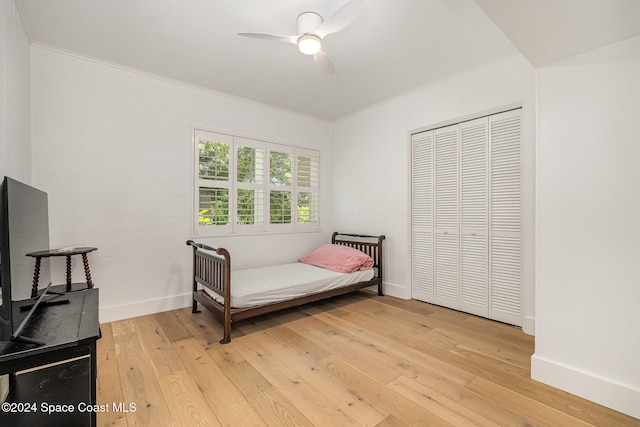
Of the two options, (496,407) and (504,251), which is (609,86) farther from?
(496,407)

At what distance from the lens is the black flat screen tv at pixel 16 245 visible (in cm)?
117

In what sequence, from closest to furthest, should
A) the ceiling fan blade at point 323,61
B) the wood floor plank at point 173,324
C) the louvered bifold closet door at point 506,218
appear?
the ceiling fan blade at point 323,61
the wood floor plank at point 173,324
the louvered bifold closet door at point 506,218

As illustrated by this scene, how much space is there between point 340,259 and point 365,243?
1.77ft

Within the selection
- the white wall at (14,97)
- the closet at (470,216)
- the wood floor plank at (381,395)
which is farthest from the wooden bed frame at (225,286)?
the white wall at (14,97)

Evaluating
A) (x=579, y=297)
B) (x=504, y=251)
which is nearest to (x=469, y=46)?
(x=504, y=251)

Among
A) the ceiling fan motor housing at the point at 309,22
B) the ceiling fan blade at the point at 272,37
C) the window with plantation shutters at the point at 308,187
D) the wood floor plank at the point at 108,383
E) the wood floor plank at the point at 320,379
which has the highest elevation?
the ceiling fan motor housing at the point at 309,22

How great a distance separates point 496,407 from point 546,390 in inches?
17.2

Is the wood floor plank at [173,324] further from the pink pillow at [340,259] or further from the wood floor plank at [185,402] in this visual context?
the pink pillow at [340,259]

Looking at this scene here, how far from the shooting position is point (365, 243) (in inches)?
163

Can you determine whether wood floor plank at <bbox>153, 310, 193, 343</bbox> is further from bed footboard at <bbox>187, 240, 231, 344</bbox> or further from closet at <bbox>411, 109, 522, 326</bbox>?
A: closet at <bbox>411, 109, 522, 326</bbox>

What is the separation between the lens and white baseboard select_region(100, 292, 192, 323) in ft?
9.62

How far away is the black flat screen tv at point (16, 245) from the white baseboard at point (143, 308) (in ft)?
4.71

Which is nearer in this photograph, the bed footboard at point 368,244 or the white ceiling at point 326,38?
the white ceiling at point 326,38

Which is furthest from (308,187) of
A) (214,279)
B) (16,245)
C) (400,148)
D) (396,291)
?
(16,245)
